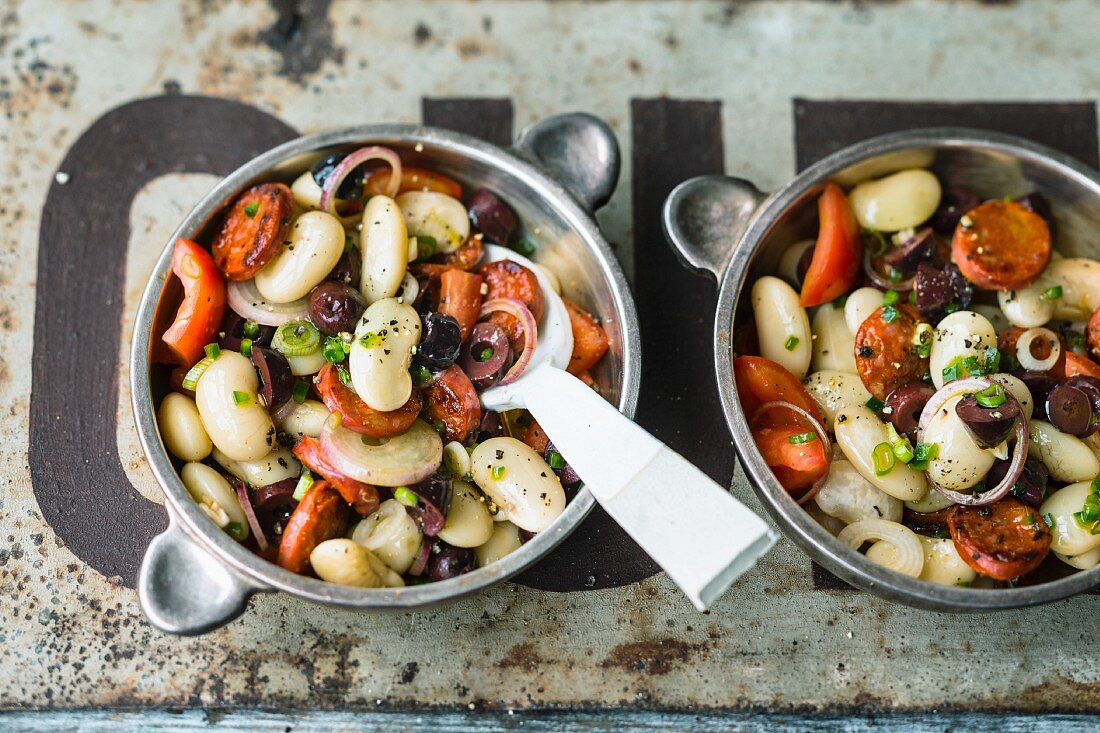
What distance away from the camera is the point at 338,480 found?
1.12 metres

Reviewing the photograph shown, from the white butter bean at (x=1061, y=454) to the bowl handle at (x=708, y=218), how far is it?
0.46 metres

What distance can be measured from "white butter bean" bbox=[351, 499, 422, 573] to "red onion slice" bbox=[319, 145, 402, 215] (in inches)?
16.1

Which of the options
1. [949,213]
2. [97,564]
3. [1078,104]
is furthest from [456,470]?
[1078,104]

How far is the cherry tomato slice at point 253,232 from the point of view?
117cm

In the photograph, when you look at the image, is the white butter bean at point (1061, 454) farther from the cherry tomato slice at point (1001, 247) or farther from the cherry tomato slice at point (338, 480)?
the cherry tomato slice at point (338, 480)

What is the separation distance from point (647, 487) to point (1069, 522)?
541 mm

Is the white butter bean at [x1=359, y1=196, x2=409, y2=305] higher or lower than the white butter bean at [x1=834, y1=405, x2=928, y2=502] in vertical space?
higher

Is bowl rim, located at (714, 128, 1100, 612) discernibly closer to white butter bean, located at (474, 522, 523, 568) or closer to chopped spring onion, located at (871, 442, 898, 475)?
chopped spring onion, located at (871, 442, 898, 475)

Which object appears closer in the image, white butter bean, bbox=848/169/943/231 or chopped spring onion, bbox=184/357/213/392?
chopped spring onion, bbox=184/357/213/392

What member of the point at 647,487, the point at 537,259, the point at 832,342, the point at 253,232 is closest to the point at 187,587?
the point at 253,232

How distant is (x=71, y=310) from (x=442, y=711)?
2.66 ft

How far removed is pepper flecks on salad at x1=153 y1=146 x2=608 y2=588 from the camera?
1.13m

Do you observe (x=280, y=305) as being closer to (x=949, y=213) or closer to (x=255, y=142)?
(x=255, y=142)

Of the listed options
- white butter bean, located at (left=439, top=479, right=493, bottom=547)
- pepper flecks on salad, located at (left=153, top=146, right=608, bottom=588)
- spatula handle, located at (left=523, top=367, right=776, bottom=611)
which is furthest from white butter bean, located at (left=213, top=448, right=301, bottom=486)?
spatula handle, located at (left=523, top=367, right=776, bottom=611)
